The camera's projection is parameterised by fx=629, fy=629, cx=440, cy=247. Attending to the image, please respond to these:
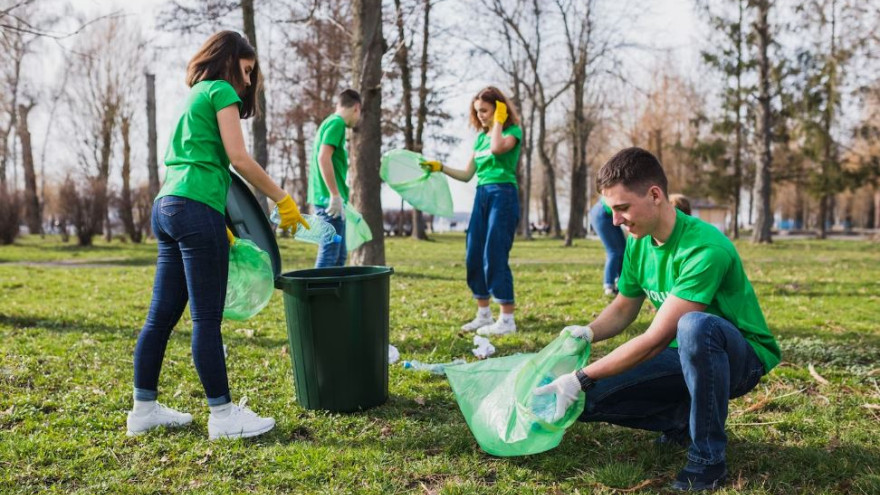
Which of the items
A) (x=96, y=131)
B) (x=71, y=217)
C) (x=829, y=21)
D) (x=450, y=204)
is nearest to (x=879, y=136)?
(x=829, y=21)

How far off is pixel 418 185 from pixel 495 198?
2.46ft

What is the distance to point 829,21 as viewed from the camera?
60.8ft

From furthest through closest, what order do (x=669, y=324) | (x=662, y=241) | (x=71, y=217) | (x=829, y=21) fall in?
(x=829, y=21) < (x=71, y=217) < (x=662, y=241) < (x=669, y=324)

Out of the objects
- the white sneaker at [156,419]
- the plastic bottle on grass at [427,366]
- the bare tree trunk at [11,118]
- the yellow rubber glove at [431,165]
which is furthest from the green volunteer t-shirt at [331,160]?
the bare tree trunk at [11,118]

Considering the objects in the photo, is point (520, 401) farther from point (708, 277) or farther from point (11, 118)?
point (11, 118)

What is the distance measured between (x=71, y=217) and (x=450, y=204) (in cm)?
1587

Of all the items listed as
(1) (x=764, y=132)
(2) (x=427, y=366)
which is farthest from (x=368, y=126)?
(1) (x=764, y=132)

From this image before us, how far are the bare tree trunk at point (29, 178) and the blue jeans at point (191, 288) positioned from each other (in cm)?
2291

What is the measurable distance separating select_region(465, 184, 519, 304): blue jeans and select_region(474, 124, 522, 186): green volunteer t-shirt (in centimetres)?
5

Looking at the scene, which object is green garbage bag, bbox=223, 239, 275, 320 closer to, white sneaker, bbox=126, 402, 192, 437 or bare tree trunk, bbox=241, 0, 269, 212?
white sneaker, bbox=126, 402, 192, 437

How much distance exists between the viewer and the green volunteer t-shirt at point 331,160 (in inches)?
180

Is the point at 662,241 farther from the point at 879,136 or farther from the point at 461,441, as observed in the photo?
the point at 879,136

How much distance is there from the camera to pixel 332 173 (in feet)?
14.9

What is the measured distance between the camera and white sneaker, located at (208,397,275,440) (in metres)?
2.68
